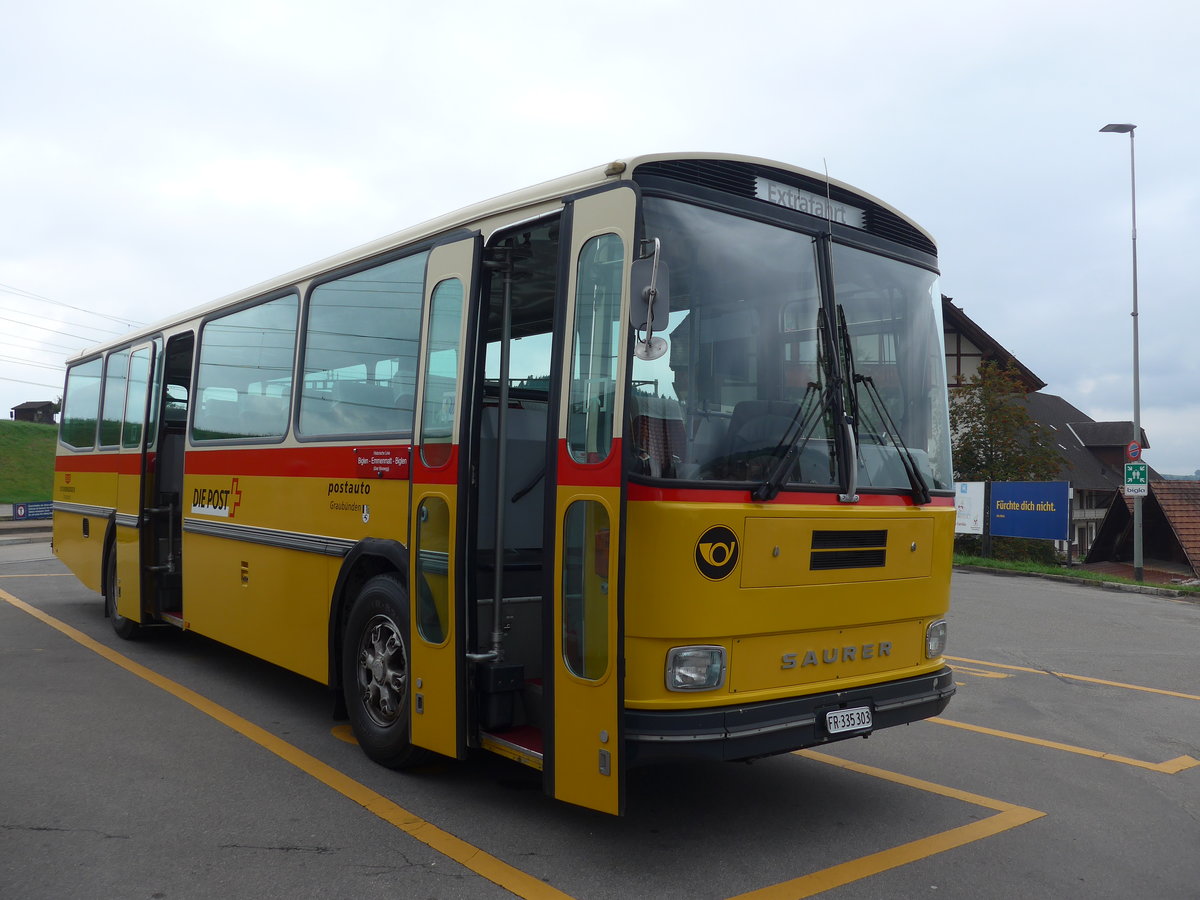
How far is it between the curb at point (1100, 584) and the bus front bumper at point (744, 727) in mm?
15373

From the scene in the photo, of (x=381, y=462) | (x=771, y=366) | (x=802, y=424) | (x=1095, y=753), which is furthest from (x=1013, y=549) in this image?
(x=771, y=366)

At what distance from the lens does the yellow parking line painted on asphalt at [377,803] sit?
4268mm

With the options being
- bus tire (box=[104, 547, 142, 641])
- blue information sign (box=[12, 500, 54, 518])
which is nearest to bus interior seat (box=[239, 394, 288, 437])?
bus tire (box=[104, 547, 142, 641])

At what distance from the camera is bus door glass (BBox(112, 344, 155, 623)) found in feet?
31.3

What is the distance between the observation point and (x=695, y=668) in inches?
170

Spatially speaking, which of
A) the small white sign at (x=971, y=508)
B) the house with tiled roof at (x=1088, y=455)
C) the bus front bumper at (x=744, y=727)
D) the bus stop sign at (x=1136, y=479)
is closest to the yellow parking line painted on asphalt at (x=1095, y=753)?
the bus front bumper at (x=744, y=727)

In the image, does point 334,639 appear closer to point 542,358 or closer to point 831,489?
point 542,358

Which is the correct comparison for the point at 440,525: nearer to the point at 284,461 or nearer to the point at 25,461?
the point at 284,461

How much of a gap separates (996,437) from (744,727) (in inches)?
1150

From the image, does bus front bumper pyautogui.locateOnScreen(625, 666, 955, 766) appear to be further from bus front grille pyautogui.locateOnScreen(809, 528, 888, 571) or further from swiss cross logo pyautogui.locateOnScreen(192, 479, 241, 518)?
swiss cross logo pyautogui.locateOnScreen(192, 479, 241, 518)

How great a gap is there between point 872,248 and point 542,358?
6.22ft

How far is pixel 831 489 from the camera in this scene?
15.7 feet

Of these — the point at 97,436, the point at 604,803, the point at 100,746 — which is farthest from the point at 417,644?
the point at 97,436

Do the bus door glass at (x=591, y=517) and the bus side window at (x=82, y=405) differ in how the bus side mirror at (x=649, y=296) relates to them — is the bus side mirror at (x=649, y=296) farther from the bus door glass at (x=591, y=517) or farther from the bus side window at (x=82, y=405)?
the bus side window at (x=82, y=405)
